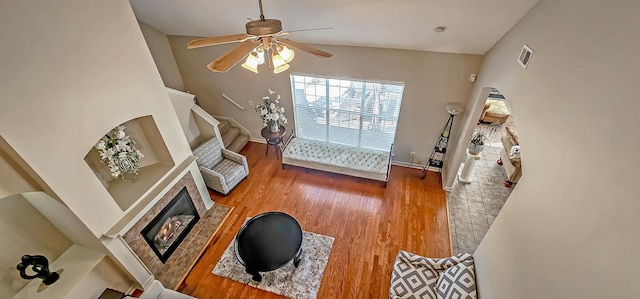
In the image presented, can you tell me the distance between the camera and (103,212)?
281cm

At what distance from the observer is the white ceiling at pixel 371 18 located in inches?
116

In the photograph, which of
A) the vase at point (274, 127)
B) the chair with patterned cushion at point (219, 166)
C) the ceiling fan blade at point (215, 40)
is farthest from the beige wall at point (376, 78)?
the ceiling fan blade at point (215, 40)

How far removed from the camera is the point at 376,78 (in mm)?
4824

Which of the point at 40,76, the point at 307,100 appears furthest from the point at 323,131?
the point at 40,76

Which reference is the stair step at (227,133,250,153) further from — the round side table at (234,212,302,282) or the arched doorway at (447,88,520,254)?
the arched doorway at (447,88,520,254)

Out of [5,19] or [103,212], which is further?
[103,212]

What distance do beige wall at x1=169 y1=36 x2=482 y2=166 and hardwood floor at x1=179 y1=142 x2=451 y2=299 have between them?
104cm

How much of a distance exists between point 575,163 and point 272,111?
4552 millimetres

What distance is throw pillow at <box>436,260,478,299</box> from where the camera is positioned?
2.85m

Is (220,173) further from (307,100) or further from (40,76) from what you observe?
(40,76)

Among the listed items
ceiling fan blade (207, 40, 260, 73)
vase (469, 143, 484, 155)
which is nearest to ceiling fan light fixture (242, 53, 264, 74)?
ceiling fan blade (207, 40, 260, 73)

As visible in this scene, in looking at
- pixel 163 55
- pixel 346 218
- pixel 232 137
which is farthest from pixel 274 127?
pixel 163 55

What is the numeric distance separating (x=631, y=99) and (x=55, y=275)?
16.3 feet

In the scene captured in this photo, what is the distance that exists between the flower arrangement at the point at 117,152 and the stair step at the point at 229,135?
278 cm
